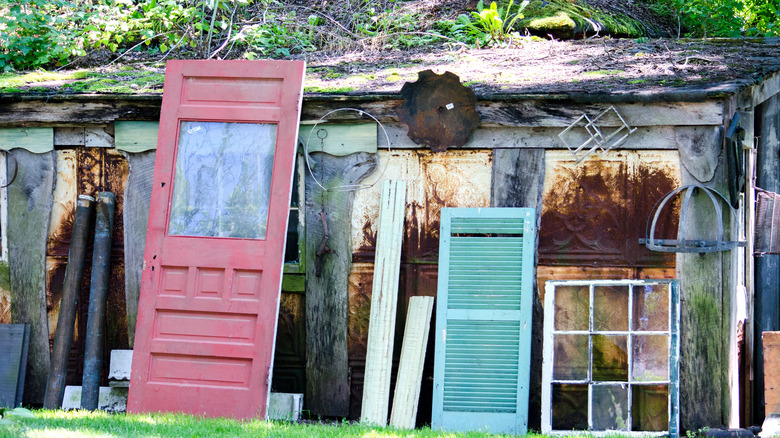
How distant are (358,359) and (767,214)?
3098 mm

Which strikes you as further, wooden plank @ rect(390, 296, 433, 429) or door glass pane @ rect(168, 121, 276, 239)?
door glass pane @ rect(168, 121, 276, 239)

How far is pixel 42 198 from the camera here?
231 inches

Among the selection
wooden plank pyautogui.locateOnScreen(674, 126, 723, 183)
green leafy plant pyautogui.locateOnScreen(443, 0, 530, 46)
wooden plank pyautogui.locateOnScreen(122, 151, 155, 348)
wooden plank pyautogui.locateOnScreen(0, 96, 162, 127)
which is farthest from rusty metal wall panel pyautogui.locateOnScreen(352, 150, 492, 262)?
green leafy plant pyautogui.locateOnScreen(443, 0, 530, 46)

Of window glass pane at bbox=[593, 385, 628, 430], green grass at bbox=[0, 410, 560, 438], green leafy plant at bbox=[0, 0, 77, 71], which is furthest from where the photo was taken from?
green leafy plant at bbox=[0, 0, 77, 71]

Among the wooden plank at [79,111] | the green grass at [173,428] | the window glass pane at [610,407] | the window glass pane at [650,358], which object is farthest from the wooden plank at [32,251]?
the window glass pane at [650,358]

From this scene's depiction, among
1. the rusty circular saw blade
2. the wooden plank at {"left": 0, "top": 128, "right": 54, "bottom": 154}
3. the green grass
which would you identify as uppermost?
the rusty circular saw blade

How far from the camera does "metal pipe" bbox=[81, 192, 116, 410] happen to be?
5.53 m

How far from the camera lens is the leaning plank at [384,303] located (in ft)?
17.1

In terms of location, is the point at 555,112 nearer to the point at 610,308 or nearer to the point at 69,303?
the point at 610,308

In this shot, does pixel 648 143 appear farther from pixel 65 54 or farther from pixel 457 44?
pixel 65 54

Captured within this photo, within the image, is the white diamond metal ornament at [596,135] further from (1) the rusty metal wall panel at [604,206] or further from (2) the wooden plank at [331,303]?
(2) the wooden plank at [331,303]

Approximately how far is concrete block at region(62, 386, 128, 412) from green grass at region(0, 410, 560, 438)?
424mm

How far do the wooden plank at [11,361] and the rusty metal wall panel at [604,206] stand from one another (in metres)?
4.08

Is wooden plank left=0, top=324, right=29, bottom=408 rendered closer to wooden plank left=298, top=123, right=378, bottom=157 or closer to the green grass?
the green grass
